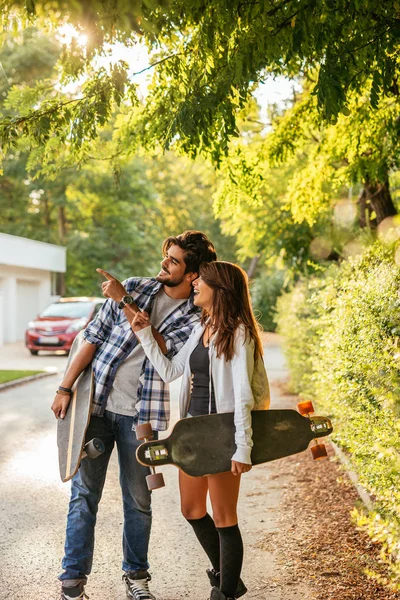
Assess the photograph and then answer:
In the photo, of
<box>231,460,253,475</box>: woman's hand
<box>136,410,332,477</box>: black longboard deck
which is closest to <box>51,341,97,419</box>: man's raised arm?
<box>136,410,332,477</box>: black longboard deck

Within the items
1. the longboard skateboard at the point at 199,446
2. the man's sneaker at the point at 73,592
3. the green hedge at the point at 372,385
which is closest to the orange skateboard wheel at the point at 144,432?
the longboard skateboard at the point at 199,446

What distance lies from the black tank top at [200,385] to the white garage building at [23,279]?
29.1 metres

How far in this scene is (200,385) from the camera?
3.92 meters

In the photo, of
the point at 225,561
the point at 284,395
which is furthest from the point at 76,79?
the point at 284,395

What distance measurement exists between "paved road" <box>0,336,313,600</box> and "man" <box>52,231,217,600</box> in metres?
0.43

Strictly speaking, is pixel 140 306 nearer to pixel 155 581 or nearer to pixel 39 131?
pixel 155 581

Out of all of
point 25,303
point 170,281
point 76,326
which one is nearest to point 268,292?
point 25,303

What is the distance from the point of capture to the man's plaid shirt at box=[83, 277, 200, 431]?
418 cm

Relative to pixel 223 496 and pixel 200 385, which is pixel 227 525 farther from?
pixel 200 385

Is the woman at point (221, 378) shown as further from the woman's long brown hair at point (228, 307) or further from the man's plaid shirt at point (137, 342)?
the man's plaid shirt at point (137, 342)

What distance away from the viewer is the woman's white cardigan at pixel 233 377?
Answer: 372 cm

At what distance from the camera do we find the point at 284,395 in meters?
15.1

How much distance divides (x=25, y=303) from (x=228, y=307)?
34236 mm

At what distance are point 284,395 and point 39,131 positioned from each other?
32.8 feet
